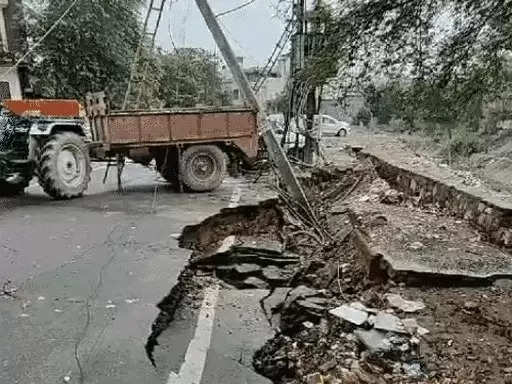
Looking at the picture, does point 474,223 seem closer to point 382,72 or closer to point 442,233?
point 442,233

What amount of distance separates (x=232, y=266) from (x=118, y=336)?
239cm

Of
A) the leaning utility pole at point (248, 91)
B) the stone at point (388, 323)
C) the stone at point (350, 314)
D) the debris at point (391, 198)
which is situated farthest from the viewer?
the leaning utility pole at point (248, 91)

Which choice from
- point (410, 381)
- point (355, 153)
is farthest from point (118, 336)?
point (355, 153)

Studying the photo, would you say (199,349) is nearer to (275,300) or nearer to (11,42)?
(275,300)

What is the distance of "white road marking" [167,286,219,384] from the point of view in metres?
3.05

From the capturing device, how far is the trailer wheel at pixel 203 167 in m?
9.53

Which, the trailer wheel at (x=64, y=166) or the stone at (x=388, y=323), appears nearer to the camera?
the stone at (x=388, y=323)

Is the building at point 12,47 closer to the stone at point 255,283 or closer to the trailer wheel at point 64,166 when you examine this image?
the trailer wheel at point 64,166

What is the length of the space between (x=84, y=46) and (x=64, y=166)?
10.6m

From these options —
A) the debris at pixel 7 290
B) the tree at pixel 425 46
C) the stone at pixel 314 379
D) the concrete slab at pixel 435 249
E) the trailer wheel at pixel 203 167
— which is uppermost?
the tree at pixel 425 46

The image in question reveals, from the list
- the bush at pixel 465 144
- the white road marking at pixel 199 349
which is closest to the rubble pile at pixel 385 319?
the white road marking at pixel 199 349

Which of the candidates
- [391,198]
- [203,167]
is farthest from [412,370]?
[203,167]

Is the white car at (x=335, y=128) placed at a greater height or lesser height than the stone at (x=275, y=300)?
greater

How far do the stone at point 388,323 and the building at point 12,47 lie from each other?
1819 centimetres
